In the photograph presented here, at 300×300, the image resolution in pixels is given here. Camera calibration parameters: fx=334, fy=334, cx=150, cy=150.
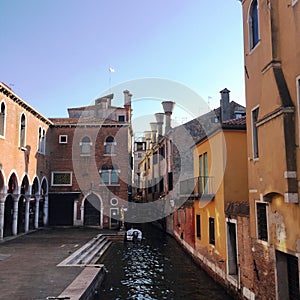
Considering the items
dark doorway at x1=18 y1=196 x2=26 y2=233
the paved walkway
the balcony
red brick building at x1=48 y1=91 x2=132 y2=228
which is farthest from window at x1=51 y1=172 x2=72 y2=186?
the balcony

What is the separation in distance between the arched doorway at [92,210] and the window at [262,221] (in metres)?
16.2

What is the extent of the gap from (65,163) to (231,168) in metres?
15.2

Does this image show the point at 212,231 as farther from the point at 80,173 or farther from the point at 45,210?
the point at 45,210

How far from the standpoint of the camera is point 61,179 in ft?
75.6

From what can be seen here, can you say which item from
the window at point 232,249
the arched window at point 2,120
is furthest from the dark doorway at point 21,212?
the window at point 232,249

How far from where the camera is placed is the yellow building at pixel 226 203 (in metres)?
9.07

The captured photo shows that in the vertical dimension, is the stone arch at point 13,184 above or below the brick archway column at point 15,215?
above

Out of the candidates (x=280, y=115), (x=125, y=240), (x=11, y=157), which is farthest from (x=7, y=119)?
(x=280, y=115)

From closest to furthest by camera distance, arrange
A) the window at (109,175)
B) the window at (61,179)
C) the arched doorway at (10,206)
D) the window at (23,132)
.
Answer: the arched doorway at (10,206)
the window at (23,132)
the window at (109,175)
the window at (61,179)

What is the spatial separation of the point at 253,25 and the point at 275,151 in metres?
3.54

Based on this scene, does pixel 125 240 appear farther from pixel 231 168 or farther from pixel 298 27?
pixel 298 27

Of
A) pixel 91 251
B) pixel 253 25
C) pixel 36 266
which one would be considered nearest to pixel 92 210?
pixel 91 251

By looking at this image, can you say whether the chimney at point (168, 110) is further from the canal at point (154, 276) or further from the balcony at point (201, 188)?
the canal at point (154, 276)

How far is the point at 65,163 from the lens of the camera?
2309 cm
